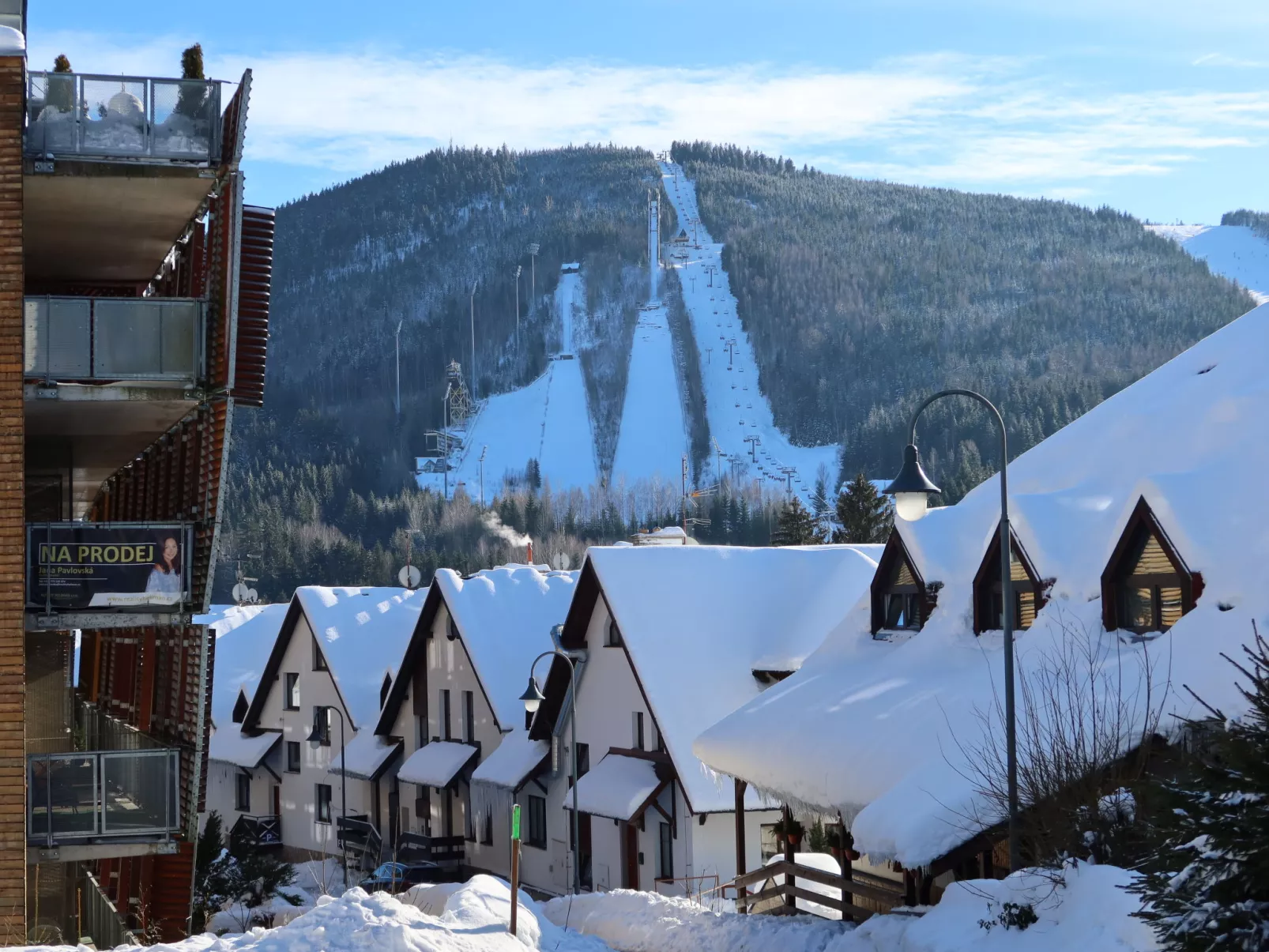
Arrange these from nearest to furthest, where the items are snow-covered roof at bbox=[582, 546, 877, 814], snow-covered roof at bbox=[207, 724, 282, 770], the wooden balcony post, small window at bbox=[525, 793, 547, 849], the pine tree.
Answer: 1. the pine tree
2. the wooden balcony post
3. snow-covered roof at bbox=[582, 546, 877, 814]
4. small window at bbox=[525, 793, 547, 849]
5. snow-covered roof at bbox=[207, 724, 282, 770]

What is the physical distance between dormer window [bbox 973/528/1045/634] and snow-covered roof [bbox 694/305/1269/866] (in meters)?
0.23

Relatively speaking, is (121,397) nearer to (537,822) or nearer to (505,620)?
(537,822)

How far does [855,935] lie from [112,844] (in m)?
9.55

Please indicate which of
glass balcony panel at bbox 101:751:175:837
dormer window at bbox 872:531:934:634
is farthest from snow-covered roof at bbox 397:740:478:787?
glass balcony panel at bbox 101:751:175:837

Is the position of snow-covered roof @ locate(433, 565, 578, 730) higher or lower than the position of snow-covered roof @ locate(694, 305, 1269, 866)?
lower

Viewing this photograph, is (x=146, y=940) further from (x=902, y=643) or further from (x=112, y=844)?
(x=902, y=643)

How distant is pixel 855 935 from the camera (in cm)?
1948

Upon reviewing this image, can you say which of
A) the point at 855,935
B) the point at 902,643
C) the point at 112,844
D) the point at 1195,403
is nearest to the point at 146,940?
the point at 112,844

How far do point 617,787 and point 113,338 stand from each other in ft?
58.6

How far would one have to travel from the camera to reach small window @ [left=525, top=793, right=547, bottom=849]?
39656 mm

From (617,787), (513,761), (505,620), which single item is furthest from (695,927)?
(505,620)

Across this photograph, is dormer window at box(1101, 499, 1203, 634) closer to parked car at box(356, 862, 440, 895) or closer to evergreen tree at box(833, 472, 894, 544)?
parked car at box(356, 862, 440, 895)

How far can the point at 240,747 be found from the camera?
54781mm

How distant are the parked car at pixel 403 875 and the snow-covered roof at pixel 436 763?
7.41ft
